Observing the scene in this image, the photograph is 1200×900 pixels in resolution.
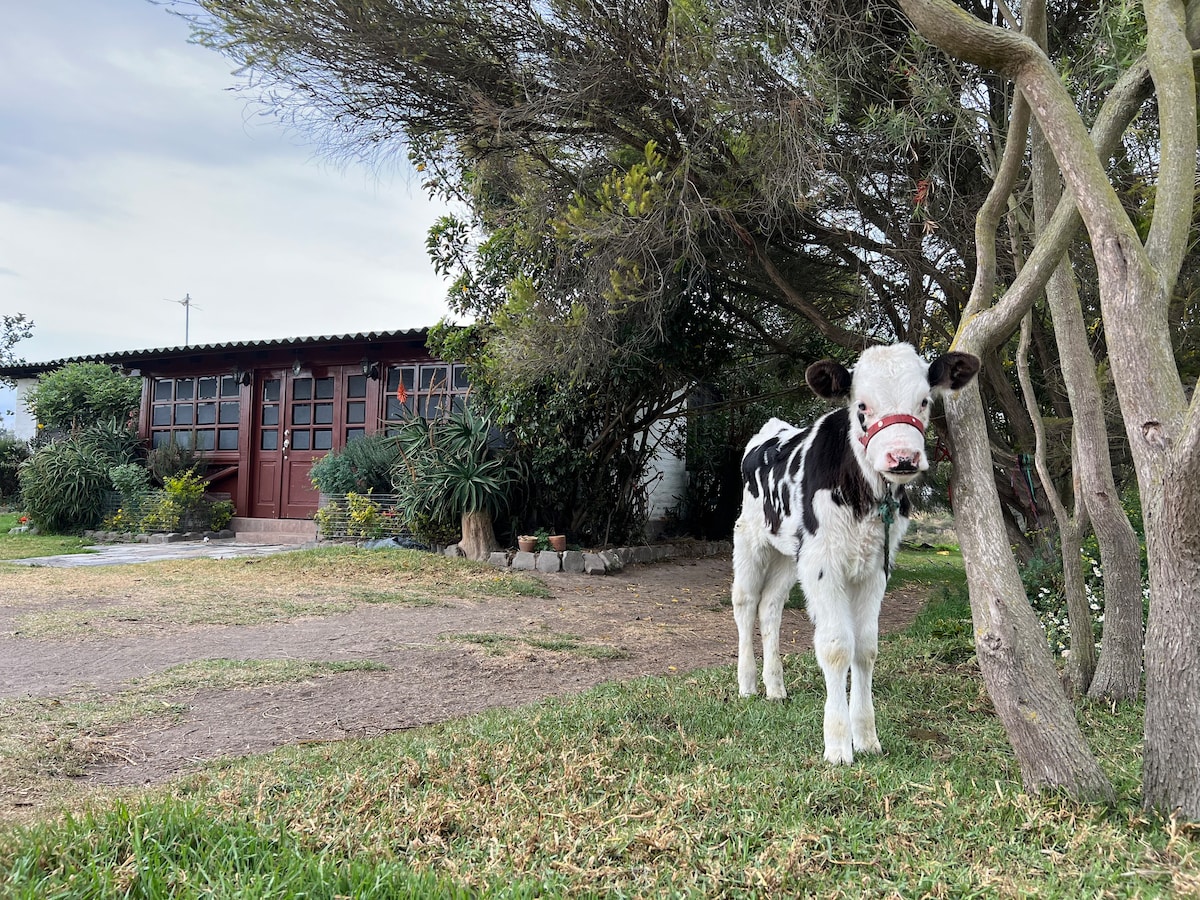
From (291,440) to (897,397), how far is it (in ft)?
48.6

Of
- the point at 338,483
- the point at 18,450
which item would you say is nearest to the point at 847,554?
the point at 338,483

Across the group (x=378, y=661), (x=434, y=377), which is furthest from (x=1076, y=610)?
(x=434, y=377)

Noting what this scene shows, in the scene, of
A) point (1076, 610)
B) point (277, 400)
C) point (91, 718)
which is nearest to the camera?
point (91, 718)

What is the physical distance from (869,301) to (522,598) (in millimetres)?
4873

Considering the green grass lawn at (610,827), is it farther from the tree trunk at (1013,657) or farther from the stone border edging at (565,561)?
the stone border edging at (565,561)

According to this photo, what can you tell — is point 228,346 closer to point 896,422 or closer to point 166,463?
point 166,463

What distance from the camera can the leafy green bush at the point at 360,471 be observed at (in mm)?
13102

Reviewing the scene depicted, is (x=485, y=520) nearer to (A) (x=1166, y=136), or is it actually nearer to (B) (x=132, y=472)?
(B) (x=132, y=472)

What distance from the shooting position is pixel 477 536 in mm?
11164

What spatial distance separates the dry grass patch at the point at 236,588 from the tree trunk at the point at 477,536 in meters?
0.52

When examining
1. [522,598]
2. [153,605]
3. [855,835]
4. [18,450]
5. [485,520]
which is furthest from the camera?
[18,450]

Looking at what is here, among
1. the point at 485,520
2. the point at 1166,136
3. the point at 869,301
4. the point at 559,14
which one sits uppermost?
the point at 559,14

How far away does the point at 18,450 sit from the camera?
19.9 meters

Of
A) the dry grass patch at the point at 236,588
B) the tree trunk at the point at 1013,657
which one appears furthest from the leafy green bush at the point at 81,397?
the tree trunk at the point at 1013,657
